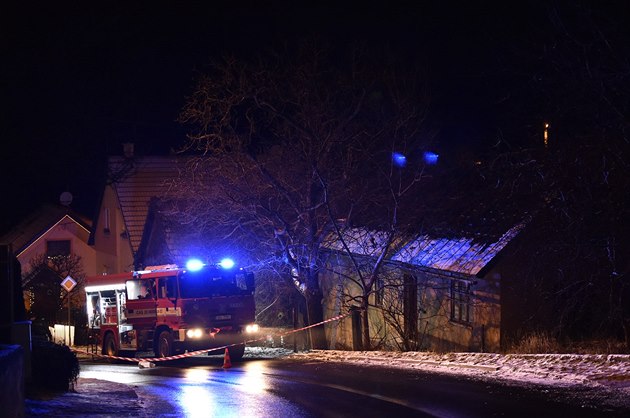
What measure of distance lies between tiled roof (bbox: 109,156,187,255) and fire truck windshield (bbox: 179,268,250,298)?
1662cm

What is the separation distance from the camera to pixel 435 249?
23359mm

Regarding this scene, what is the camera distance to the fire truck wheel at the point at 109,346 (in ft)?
88.3

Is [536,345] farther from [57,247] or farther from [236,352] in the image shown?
[57,247]

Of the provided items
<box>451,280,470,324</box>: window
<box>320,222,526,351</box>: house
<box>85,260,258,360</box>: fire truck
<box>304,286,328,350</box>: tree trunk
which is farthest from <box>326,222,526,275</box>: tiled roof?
<box>85,260,258,360</box>: fire truck

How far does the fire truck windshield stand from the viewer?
23.4 meters

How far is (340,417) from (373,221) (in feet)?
44.3

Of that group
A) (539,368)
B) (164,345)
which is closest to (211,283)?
(164,345)

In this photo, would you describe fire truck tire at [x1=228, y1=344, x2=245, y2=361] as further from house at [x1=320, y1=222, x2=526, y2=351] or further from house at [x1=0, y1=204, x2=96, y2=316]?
house at [x1=0, y1=204, x2=96, y2=316]

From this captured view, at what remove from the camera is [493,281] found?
2103 cm

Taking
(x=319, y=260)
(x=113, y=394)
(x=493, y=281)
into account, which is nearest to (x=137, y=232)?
(x=319, y=260)

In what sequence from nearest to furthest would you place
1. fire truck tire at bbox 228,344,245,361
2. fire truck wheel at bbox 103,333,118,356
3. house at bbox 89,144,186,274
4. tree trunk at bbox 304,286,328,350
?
fire truck tire at bbox 228,344,245,361
tree trunk at bbox 304,286,328,350
fire truck wheel at bbox 103,333,118,356
house at bbox 89,144,186,274

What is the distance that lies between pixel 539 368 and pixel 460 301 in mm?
Answer: 7633

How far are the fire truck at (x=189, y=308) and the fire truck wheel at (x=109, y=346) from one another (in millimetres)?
1259

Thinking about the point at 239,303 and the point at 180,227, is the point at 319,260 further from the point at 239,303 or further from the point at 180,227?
the point at 180,227
